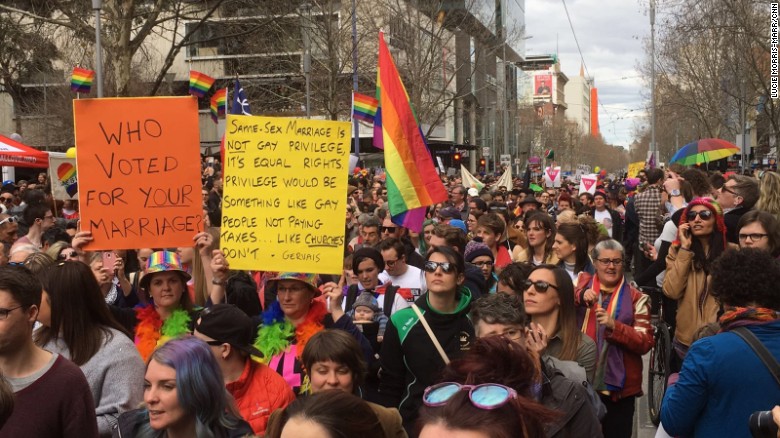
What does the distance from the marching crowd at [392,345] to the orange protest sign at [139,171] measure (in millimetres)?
220

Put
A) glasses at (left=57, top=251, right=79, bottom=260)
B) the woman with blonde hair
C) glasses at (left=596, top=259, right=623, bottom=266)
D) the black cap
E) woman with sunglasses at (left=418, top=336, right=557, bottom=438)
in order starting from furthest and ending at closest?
the woman with blonde hair → glasses at (left=596, top=259, right=623, bottom=266) → glasses at (left=57, top=251, right=79, bottom=260) → the black cap → woman with sunglasses at (left=418, top=336, right=557, bottom=438)

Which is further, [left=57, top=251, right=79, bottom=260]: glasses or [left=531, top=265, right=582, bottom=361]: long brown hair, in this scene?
[left=57, top=251, right=79, bottom=260]: glasses

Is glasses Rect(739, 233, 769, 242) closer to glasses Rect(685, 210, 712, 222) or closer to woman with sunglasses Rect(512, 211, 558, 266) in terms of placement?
glasses Rect(685, 210, 712, 222)

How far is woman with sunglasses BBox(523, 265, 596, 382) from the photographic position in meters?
4.76

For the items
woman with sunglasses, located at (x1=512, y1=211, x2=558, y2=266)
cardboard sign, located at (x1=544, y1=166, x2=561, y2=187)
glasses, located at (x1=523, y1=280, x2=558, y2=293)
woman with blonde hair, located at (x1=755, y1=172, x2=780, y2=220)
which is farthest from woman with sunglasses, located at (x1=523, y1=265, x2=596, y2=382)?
cardboard sign, located at (x1=544, y1=166, x2=561, y2=187)

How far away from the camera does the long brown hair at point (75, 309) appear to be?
170 inches

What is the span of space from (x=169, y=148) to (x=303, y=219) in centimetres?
95

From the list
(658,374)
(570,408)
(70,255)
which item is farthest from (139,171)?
(658,374)

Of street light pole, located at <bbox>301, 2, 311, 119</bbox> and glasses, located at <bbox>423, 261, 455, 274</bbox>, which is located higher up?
street light pole, located at <bbox>301, 2, 311, 119</bbox>

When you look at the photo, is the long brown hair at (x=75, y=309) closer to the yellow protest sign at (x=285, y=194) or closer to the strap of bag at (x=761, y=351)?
the yellow protest sign at (x=285, y=194)

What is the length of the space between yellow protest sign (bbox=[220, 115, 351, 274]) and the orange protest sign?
26 centimetres

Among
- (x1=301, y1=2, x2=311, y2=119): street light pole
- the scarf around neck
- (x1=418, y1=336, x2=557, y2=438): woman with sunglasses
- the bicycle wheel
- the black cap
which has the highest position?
(x1=301, y1=2, x2=311, y2=119): street light pole

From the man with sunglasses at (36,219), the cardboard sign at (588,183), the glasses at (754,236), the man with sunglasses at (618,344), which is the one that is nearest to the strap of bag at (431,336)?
the man with sunglasses at (618,344)

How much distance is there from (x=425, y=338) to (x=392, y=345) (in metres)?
0.18
